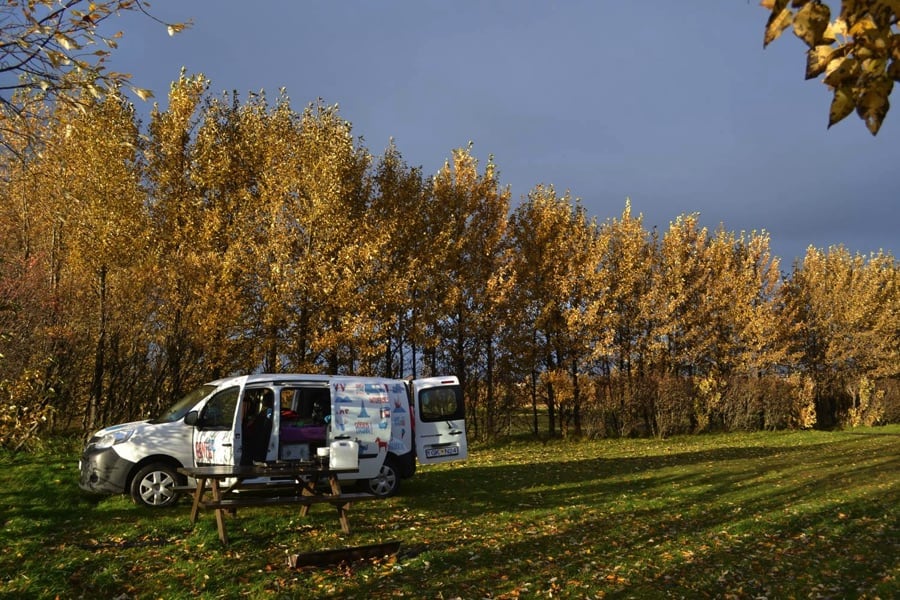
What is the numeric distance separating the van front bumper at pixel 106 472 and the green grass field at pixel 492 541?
0.34m

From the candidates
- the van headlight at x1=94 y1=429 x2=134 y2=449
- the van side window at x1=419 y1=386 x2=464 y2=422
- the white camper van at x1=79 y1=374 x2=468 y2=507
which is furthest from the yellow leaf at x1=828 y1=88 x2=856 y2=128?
the van side window at x1=419 y1=386 x2=464 y2=422

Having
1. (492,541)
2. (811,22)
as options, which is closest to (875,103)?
(811,22)

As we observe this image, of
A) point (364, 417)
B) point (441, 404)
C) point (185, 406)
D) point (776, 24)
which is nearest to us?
point (776, 24)

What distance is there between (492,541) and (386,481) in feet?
13.9

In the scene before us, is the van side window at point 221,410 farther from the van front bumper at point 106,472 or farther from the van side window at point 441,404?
the van side window at point 441,404

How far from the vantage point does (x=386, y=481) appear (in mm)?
13062

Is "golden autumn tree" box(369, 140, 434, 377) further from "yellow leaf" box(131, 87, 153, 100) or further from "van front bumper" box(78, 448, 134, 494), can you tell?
"yellow leaf" box(131, 87, 153, 100)

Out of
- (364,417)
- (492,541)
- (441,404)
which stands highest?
(441,404)

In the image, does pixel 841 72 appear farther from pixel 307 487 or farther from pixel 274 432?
pixel 274 432

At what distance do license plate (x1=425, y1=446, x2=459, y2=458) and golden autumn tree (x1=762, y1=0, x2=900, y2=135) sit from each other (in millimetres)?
12577

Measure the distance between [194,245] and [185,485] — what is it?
11984mm

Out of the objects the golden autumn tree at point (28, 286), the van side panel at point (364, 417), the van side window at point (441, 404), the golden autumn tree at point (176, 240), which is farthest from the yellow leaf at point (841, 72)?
the golden autumn tree at point (176, 240)

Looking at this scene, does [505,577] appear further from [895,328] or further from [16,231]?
[895,328]

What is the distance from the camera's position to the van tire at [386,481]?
42.4 ft
